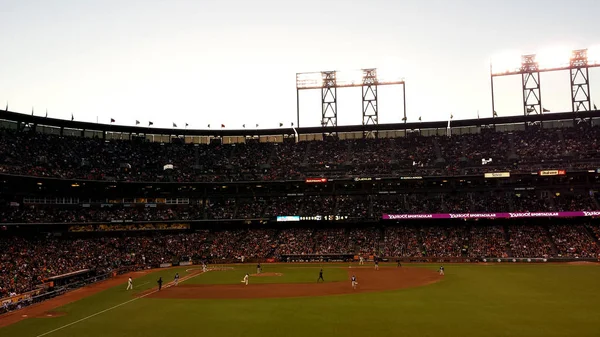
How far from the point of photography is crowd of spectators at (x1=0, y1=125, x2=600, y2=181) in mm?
75312

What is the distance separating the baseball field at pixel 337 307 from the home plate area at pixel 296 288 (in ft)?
0.35

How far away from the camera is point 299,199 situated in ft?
280

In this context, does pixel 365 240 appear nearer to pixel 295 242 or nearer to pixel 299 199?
pixel 295 242

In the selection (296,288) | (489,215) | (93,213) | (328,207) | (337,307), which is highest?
(328,207)

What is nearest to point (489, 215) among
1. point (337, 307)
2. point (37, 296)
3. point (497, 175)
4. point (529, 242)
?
point (529, 242)

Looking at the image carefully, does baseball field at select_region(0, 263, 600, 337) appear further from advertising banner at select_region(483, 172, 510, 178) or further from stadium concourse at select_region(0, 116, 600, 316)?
advertising banner at select_region(483, 172, 510, 178)

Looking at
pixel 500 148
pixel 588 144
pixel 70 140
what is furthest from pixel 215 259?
pixel 588 144

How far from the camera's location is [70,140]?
270ft

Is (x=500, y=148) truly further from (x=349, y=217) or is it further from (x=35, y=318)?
(x=35, y=318)

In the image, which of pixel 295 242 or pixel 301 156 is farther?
pixel 301 156

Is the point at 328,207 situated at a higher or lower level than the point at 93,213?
higher

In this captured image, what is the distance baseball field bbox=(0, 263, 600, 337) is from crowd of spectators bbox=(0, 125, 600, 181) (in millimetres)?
29715

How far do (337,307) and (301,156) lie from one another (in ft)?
201

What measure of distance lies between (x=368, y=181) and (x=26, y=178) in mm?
57083
